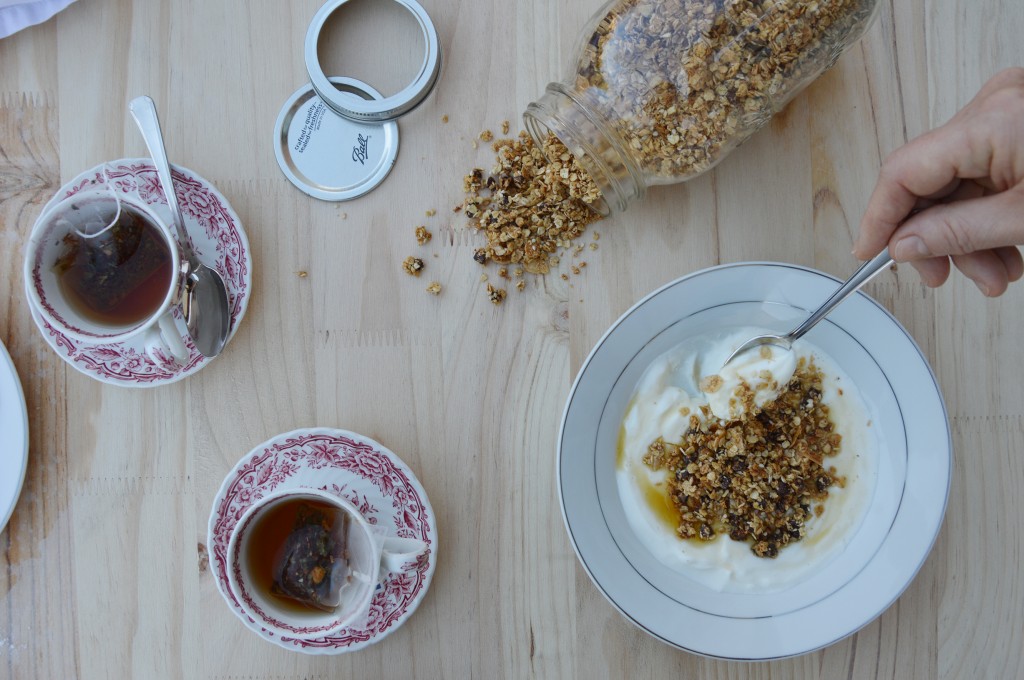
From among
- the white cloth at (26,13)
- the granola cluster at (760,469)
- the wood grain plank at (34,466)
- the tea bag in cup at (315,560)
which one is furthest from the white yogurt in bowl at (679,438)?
the white cloth at (26,13)

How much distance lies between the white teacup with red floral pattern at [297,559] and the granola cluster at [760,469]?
34 cm

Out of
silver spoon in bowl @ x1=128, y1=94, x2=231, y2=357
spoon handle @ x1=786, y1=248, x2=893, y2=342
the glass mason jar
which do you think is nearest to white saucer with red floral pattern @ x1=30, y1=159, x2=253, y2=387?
silver spoon in bowl @ x1=128, y1=94, x2=231, y2=357

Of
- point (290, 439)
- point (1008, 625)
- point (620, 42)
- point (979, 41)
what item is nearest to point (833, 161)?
Answer: point (979, 41)

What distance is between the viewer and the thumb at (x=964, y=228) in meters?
0.64

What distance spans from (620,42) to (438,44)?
249 mm

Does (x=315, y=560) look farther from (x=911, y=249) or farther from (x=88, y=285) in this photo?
(x=911, y=249)

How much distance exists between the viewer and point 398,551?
801 millimetres

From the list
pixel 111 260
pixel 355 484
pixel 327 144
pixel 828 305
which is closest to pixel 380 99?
pixel 327 144

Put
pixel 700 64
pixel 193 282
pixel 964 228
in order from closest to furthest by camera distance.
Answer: pixel 964 228
pixel 700 64
pixel 193 282

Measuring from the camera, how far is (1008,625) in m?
0.93

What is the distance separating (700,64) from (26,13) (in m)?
0.85

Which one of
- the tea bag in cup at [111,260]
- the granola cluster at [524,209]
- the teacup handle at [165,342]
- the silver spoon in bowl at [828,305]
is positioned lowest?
the teacup handle at [165,342]

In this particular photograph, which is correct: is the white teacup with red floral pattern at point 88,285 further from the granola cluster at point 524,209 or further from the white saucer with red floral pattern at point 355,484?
the granola cluster at point 524,209

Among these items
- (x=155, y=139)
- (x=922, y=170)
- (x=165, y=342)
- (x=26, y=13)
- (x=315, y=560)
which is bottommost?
(x=315, y=560)
